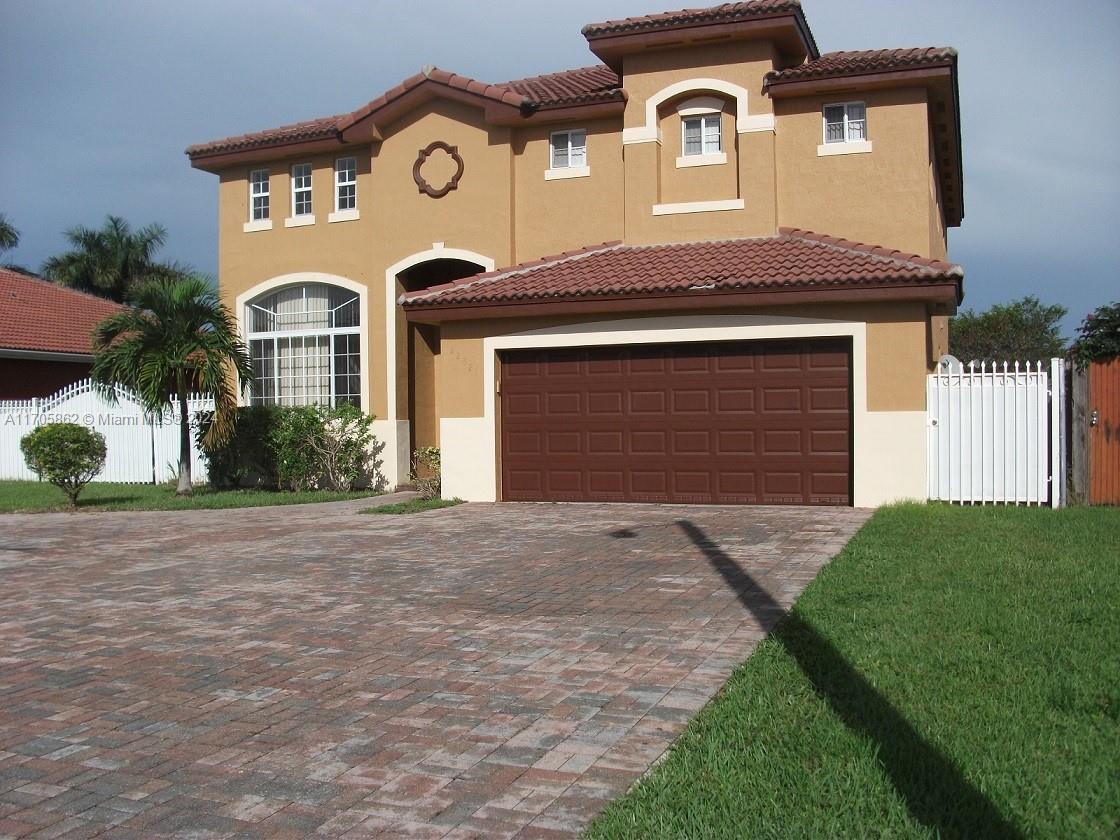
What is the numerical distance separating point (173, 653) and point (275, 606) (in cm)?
164

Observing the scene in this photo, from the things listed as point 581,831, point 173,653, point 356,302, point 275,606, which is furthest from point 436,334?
point 581,831

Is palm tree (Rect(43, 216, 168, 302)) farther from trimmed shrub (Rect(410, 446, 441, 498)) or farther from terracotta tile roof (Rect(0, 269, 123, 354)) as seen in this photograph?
trimmed shrub (Rect(410, 446, 441, 498))

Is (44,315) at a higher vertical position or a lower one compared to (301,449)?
higher

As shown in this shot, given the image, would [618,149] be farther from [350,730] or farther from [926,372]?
[350,730]

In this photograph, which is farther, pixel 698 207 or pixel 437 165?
pixel 437 165

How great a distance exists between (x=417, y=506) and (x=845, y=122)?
31.0 feet

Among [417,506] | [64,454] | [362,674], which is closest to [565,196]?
[417,506]

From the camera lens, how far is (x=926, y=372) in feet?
50.6

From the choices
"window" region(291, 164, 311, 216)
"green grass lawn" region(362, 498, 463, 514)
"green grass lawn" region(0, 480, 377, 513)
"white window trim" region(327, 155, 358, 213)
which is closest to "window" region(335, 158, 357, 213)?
"white window trim" region(327, 155, 358, 213)

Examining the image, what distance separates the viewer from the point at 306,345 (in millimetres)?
21891

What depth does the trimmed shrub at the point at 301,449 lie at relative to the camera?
65.5ft

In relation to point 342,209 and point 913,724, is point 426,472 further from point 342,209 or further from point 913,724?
point 913,724

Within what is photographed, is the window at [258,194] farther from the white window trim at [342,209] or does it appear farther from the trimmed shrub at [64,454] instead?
the trimmed shrub at [64,454]

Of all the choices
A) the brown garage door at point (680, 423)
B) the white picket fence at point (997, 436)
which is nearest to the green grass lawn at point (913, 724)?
the white picket fence at point (997, 436)
